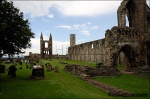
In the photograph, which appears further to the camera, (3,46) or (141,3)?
(141,3)

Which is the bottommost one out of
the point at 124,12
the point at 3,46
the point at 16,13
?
the point at 3,46

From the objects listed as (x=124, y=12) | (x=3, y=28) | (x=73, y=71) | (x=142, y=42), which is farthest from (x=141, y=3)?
(x=3, y=28)

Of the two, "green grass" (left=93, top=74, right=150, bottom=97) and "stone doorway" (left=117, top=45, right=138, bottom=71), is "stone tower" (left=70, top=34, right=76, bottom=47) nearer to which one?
"stone doorway" (left=117, top=45, right=138, bottom=71)

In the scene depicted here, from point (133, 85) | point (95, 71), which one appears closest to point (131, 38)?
point (95, 71)

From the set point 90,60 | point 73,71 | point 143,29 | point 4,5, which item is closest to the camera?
point 4,5

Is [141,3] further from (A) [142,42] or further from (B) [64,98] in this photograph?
(B) [64,98]

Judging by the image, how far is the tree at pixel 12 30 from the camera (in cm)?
2119

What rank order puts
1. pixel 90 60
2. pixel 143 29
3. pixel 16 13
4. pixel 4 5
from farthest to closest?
pixel 90 60 → pixel 143 29 → pixel 16 13 → pixel 4 5

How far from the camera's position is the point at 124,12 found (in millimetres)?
36344

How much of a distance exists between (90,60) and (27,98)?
1735 inches

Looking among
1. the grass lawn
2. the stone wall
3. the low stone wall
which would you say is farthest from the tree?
the stone wall

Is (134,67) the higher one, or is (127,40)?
(127,40)

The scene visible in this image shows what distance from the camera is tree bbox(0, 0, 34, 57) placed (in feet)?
69.5

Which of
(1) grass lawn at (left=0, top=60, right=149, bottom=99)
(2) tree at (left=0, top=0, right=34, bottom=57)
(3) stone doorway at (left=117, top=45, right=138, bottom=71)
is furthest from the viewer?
(3) stone doorway at (left=117, top=45, right=138, bottom=71)
